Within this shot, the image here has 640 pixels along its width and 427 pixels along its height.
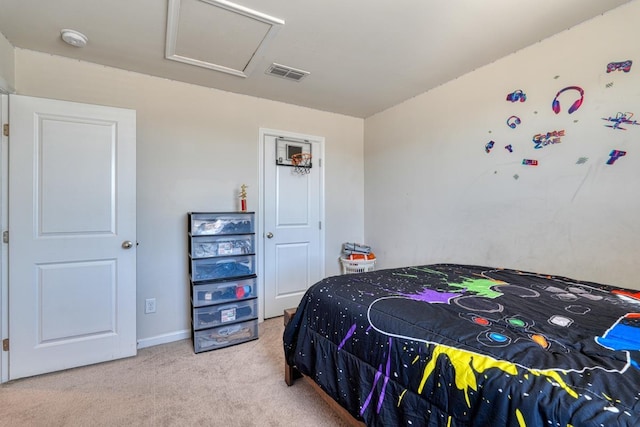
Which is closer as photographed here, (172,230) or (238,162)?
(172,230)

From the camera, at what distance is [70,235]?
2.16m

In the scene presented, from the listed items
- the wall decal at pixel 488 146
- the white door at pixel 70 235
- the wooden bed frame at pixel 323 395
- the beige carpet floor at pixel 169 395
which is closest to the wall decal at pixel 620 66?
the wall decal at pixel 488 146

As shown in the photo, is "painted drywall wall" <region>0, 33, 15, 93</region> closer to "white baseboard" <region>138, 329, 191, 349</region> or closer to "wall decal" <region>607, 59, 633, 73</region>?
"white baseboard" <region>138, 329, 191, 349</region>

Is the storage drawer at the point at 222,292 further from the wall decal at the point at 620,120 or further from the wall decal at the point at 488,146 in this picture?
the wall decal at the point at 620,120

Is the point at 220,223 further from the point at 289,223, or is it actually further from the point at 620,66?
the point at 620,66

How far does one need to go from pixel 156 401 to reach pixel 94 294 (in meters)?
0.98

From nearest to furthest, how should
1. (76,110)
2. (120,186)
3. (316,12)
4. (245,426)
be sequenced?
(245,426)
(316,12)
(76,110)
(120,186)

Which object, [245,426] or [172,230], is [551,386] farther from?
[172,230]

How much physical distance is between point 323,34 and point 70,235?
2306mm

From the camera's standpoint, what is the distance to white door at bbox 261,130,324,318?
3197 mm

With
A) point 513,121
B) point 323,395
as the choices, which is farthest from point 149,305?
point 513,121

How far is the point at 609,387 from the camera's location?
2.34 feet

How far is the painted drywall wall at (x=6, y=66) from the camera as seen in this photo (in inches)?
77.0

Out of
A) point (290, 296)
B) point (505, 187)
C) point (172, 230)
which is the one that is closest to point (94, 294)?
point (172, 230)
